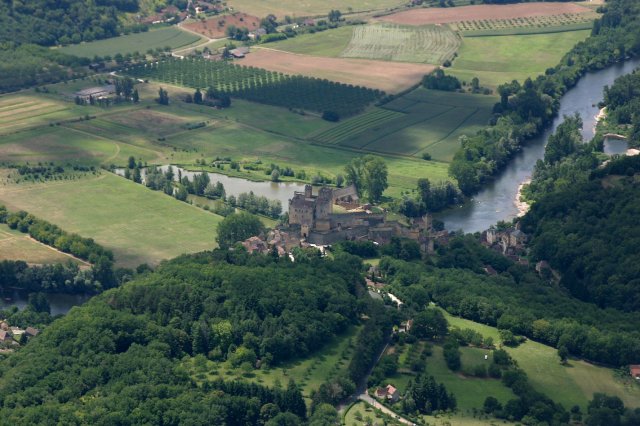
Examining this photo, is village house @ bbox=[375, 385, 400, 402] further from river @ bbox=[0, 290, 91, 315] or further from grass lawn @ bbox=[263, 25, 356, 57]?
grass lawn @ bbox=[263, 25, 356, 57]

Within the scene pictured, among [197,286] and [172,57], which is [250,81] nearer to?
[172,57]

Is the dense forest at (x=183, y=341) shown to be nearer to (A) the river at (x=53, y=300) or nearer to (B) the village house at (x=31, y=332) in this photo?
(B) the village house at (x=31, y=332)

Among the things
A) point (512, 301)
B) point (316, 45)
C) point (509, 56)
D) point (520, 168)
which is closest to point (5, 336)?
point (512, 301)

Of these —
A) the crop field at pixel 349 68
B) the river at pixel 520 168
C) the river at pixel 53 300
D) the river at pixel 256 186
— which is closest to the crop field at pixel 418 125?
the crop field at pixel 349 68

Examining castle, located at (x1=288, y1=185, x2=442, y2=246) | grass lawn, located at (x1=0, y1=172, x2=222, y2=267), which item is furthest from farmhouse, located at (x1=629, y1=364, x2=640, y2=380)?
grass lawn, located at (x1=0, y1=172, x2=222, y2=267)

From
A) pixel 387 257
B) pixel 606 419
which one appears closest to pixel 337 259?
pixel 387 257
